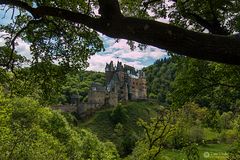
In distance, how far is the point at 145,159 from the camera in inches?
1153

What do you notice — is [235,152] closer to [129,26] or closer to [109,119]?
[129,26]

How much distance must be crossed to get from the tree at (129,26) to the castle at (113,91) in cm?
14595

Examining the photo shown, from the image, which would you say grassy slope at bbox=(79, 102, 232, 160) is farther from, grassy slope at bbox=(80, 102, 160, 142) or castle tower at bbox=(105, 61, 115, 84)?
castle tower at bbox=(105, 61, 115, 84)

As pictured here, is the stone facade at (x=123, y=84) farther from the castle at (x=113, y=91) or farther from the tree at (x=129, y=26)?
the tree at (x=129, y=26)

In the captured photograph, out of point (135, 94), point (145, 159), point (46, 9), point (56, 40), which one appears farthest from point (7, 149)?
point (135, 94)

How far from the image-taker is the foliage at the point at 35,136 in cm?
3966

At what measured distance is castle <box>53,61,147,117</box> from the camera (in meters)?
168

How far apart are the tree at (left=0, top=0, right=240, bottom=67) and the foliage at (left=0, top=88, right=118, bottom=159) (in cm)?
1707

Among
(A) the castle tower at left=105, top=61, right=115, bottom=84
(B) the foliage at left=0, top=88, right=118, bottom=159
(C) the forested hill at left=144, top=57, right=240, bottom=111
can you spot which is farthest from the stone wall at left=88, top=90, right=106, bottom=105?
(C) the forested hill at left=144, top=57, right=240, bottom=111

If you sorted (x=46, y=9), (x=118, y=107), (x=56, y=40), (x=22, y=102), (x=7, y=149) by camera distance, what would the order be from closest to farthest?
1. (x=46, y=9)
2. (x=56, y=40)
3. (x=7, y=149)
4. (x=22, y=102)
5. (x=118, y=107)

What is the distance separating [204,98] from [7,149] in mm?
26243

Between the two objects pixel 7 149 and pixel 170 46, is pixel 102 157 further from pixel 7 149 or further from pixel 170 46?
pixel 170 46

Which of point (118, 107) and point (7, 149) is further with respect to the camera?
point (118, 107)

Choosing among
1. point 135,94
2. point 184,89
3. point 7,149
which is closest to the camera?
point 184,89
